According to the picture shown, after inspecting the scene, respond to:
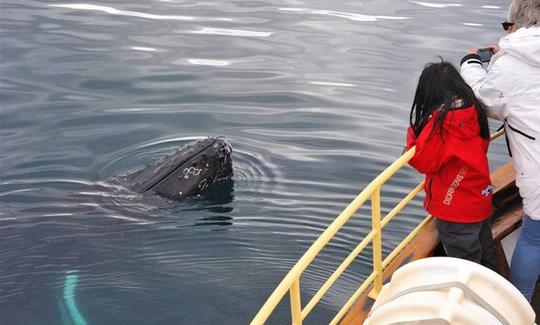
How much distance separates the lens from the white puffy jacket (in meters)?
4.42

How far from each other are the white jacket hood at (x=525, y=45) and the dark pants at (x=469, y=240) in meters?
1.11

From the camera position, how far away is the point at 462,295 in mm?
3254

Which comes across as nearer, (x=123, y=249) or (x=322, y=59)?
(x=123, y=249)

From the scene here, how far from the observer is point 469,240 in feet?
15.9

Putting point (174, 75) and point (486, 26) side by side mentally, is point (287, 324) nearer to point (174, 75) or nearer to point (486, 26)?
point (174, 75)

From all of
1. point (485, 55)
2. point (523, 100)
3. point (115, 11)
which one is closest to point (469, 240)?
point (523, 100)

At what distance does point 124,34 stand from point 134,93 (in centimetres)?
353

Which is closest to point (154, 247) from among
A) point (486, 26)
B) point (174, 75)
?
point (174, 75)

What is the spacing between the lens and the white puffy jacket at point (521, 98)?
4422 mm

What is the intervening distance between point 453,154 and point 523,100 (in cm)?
52

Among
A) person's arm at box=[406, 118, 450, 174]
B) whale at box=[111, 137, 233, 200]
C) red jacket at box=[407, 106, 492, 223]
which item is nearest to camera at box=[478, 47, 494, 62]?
red jacket at box=[407, 106, 492, 223]

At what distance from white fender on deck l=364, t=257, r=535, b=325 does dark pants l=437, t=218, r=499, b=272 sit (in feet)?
4.63

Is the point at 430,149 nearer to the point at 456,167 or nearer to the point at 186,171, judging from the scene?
the point at 456,167

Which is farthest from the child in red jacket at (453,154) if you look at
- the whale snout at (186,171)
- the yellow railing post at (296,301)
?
the whale snout at (186,171)
